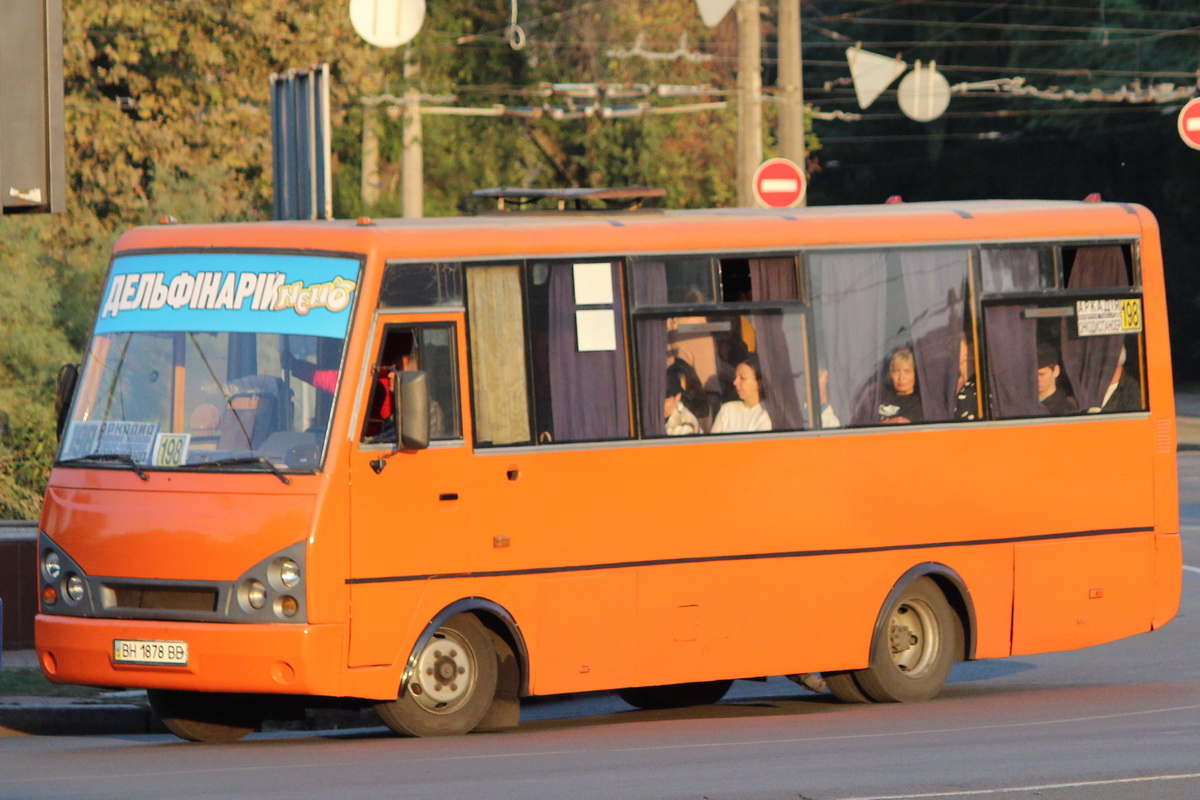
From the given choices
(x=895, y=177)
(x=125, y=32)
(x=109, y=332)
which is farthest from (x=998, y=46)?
(x=109, y=332)

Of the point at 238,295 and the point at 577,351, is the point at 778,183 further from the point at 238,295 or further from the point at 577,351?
the point at 238,295

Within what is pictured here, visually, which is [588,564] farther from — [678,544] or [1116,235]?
[1116,235]

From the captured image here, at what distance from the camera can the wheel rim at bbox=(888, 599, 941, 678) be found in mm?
13164

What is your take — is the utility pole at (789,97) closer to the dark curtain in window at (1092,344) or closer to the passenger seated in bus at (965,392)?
the dark curtain in window at (1092,344)

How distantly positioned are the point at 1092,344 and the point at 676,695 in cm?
341

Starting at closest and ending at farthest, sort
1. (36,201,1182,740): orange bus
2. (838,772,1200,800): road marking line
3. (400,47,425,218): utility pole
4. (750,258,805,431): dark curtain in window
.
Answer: (838,772,1200,800): road marking line
(36,201,1182,740): orange bus
(750,258,805,431): dark curtain in window
(400,47,425,218): utility pole

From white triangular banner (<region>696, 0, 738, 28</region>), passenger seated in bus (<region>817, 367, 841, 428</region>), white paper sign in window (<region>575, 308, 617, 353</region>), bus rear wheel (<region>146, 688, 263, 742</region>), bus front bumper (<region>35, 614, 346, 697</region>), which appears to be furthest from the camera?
white triangular banner (<region>696, 0, 738, 28</region>)

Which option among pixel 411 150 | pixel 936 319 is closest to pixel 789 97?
pixel 411 150

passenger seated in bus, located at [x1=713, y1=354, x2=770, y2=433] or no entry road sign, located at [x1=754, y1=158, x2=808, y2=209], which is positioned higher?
no entry road sign, located at [x1=754, y1=158, x2=808, y2=209]

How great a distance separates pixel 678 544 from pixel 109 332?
10.7 ft

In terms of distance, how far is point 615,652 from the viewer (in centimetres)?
1180

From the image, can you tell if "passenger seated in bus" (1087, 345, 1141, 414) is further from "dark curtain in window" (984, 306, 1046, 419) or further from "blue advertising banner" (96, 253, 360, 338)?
"blue advertising banner" (96, 253, 360, 338)

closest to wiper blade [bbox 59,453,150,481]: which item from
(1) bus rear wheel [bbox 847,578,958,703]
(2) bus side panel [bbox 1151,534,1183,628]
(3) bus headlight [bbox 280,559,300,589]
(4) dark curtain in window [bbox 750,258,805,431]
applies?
(3) bus headlight [bbox 280,559,300,589]

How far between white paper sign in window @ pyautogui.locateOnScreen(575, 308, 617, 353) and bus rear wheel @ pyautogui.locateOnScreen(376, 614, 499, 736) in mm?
1635
